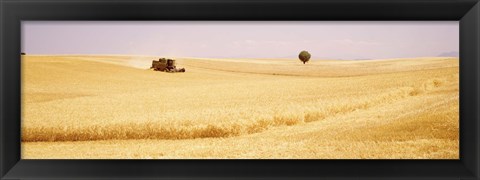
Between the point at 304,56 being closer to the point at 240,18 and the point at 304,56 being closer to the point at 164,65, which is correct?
the point at 240,18

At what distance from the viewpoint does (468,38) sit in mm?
3443

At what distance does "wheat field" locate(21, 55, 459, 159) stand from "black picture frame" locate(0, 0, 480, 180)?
0.14 metres

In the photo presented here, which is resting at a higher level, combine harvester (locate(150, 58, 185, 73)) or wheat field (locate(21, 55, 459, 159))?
combine harvester (locate(150, 58, 185, 73))

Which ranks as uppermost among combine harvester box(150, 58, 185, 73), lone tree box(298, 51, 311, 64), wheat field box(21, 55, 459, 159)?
lone tree box(298, 51, 311, 64)

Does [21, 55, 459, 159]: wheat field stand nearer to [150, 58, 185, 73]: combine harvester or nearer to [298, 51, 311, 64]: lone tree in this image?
[150, 58, 185, 73]: combine harvester

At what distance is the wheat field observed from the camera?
3.72 m

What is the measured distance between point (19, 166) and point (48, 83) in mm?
964

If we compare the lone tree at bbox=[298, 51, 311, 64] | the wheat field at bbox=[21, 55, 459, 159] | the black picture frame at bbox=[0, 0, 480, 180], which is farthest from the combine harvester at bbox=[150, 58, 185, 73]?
the lone tree at bbox=[298, 51, 311, 64]

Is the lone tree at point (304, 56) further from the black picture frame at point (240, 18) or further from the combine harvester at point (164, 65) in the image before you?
the combine harvester at point (164, 65)

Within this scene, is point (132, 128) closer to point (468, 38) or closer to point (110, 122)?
point (110, 122)

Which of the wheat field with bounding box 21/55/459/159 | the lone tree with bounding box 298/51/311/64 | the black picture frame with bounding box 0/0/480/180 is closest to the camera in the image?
the black picture frame with bounding box 0/0/480/180

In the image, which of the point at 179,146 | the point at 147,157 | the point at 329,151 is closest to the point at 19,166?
the point at 147,157

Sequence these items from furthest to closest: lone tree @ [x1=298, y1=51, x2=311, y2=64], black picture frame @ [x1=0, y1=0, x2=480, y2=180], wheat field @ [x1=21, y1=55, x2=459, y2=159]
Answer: lone tree @ [x1=298, y1=51, x2=311, y2=64] < wheat field @ [x1=21, y1=55, x2=459, y2=159] < black picture frame @ [x1=0, y1=0, x2=480, y2=180]

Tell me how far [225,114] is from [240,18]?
1052 mm
